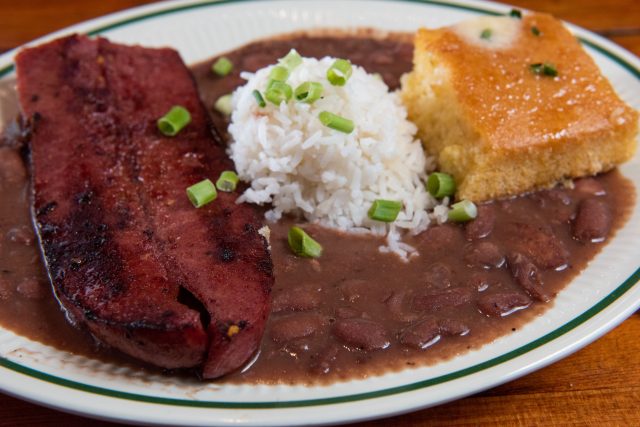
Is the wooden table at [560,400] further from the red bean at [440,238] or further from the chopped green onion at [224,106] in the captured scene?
the chopped green onion at [224,106]

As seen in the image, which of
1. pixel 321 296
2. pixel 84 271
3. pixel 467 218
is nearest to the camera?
pixel 84 271

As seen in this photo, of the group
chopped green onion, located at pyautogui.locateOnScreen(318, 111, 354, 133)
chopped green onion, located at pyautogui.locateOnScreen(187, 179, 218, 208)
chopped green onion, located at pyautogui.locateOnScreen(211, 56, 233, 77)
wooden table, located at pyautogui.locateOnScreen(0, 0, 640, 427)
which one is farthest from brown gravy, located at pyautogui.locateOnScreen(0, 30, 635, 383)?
chopped green onion, located at pyautogui.locateOnScreen(211, 56, 233, 77)

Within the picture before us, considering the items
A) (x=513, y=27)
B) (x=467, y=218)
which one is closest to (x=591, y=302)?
(x=467, y=218)

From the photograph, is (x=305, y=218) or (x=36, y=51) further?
(x=36, y=51)

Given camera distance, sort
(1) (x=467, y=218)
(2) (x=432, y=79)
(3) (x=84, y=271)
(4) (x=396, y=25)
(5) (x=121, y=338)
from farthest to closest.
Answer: (4) (x=396, y=25)
(2) (x=432, y=79)
(1) (x=467, y=218)
(3) (x=84, y=271)
(5) (x=121, y=338)

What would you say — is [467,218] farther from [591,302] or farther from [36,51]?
[36,51]

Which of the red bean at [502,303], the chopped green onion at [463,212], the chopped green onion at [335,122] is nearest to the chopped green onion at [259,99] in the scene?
the chopped green onion at [335,122]

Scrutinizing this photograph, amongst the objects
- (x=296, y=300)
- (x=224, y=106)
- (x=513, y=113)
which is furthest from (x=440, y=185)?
(x=224, y=106)
